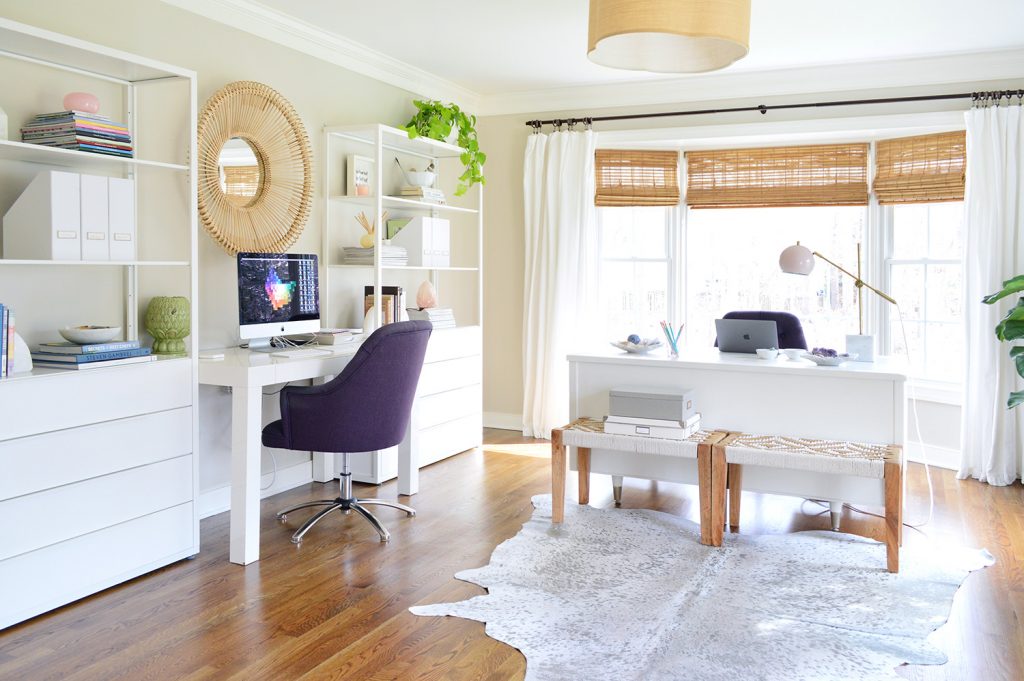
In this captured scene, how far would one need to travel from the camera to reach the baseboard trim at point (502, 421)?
6383mm

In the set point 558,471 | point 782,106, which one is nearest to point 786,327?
point 782,106

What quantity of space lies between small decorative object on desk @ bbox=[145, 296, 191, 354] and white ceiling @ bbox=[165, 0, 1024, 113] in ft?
4.52

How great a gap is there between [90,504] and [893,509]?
2.93m

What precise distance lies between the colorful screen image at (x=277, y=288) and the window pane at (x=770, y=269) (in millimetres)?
2859

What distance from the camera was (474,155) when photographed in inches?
220

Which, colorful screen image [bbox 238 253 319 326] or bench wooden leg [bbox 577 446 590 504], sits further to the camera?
bench wooden leg [bbox 577 446 590 504]

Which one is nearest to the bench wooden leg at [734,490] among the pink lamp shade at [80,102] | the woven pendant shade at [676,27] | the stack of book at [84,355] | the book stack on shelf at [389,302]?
the woven pendant shade at [676,27]

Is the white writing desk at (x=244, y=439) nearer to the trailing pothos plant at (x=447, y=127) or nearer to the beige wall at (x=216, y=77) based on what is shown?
the beige wall at (x=216, y=77)

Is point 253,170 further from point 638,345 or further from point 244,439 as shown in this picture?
point 638,345

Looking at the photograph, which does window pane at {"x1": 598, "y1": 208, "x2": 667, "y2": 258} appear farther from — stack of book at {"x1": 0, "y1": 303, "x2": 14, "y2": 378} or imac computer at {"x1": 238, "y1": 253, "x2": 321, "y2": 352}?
stack of book at {"x1": 0, "y1": 303, "x2": 14, "y2": 378}

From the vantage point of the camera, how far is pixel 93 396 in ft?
9.82

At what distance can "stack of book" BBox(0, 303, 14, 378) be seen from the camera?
110 inches

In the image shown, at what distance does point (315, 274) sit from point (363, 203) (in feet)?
2.73

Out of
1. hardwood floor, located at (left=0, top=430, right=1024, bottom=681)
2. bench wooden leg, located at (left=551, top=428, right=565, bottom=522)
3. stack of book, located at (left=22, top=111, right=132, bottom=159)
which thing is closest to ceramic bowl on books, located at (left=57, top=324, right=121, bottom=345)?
stack of book, located at (left=22, top=111, right=132, bottom=159)
